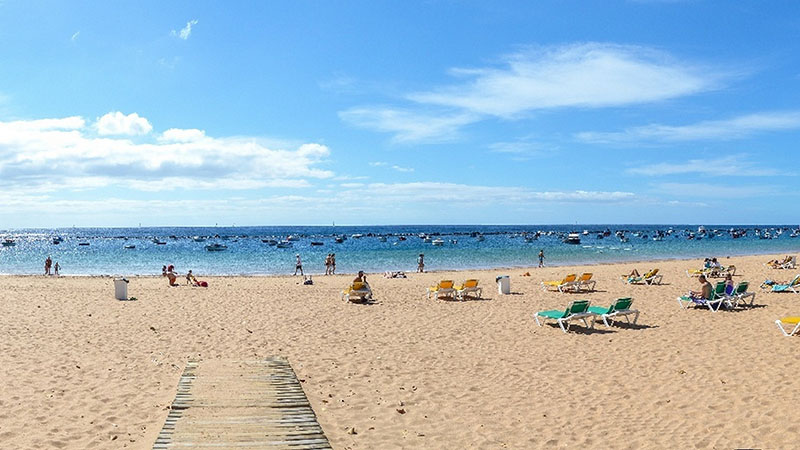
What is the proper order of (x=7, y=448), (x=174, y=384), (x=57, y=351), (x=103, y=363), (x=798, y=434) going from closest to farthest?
1. (x=7, y=448)
2. (x=798, y=434)
3. (x=174, y=384)
4. (x=103, y=363)
5. (x=57, y=351)

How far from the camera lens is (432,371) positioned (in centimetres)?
984

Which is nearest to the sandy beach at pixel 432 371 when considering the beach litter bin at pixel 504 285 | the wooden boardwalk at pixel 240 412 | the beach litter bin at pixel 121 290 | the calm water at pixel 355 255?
the wooden boardwalk at pixel 240 412

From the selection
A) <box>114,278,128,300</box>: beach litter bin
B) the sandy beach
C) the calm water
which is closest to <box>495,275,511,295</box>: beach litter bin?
the sandy beach

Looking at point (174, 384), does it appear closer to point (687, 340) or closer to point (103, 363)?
point (103, 363)

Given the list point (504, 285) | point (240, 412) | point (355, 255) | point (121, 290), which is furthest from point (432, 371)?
point (355, 255)

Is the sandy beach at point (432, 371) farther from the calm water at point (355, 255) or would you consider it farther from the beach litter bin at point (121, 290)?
the calm water at point (355, 255)

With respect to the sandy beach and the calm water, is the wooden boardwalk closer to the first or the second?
the sandy beach

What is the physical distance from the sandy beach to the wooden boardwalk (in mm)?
282

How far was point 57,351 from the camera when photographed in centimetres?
1091

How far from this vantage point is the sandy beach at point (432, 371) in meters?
6.98

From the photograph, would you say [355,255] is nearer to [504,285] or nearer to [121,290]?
[504,285]

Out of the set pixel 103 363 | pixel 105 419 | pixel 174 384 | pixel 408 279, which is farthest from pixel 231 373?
pixel 408 279

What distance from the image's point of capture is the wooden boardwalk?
6289 mm

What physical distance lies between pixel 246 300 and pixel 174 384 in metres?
10.4
